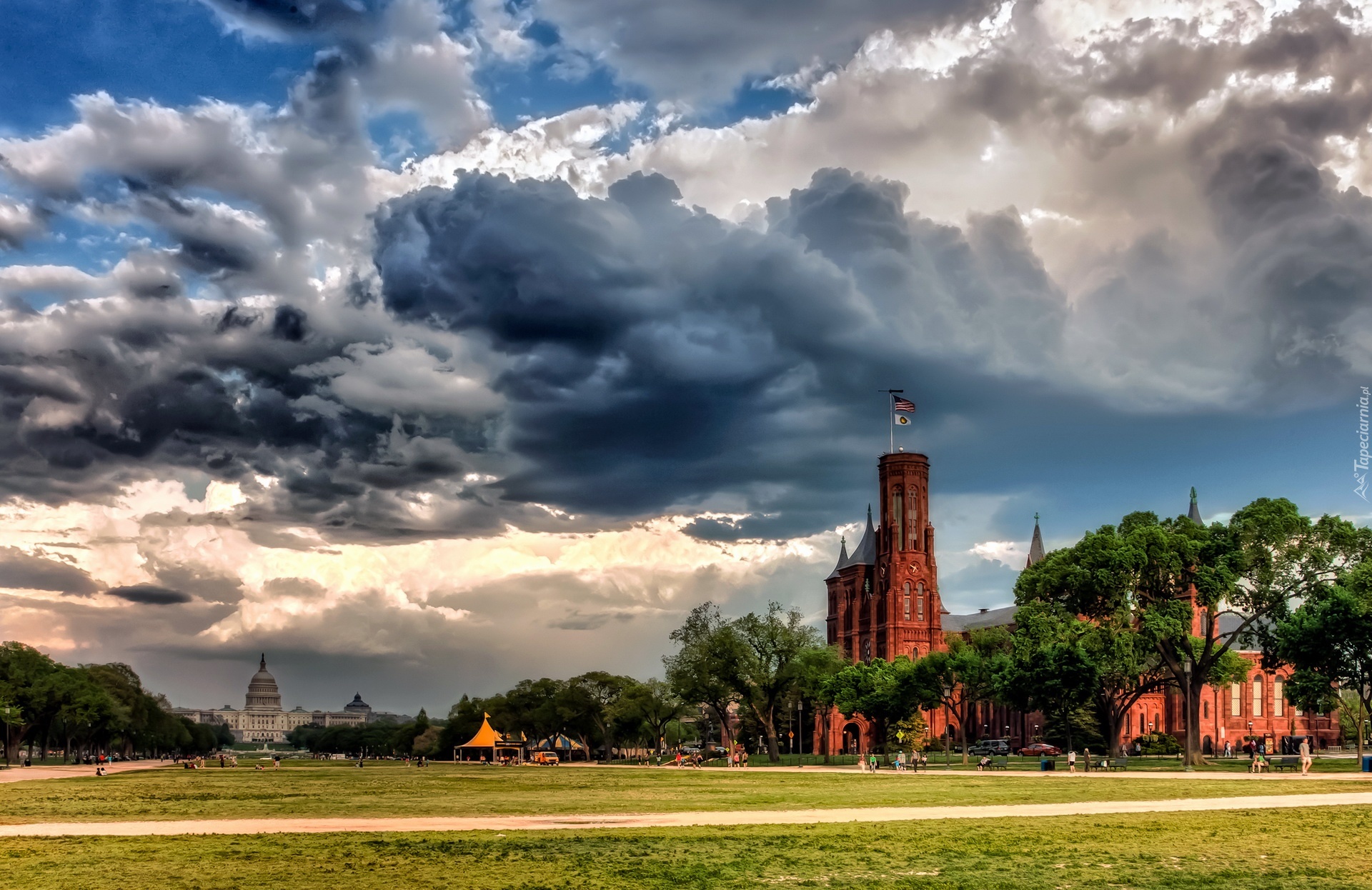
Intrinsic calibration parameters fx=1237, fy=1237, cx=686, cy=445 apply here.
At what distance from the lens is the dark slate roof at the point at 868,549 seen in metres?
166

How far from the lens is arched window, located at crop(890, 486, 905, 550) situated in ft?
501

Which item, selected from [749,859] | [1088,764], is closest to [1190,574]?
[1088,764]

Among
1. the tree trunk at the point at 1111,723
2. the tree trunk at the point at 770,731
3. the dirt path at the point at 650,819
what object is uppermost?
the dirt path at the point at 650,819

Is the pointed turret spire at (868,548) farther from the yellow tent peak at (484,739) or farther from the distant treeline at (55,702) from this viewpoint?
the distant treeline at (55,702)

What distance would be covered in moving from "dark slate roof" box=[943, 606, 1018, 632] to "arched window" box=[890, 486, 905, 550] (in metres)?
19.1

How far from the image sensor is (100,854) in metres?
23.3

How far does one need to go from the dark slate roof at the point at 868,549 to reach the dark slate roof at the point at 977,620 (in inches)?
554

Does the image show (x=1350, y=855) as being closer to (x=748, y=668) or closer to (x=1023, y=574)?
(x=1023, y=574)

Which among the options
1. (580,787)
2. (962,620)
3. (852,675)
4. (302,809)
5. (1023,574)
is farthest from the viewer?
(962,620)

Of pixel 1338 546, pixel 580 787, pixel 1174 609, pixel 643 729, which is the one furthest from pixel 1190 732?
pixel 643 729

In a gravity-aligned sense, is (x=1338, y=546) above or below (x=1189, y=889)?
above

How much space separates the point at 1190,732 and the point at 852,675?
41.9m

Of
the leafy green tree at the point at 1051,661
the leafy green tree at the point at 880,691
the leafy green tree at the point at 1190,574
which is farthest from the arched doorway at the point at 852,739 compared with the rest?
the leafy green tree at the point at 1190,574

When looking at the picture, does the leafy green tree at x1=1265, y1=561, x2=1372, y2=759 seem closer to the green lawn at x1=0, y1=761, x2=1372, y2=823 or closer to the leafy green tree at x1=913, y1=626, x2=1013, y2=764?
the green lawn at x1=0, y1=761, x2=1372, y2=823
